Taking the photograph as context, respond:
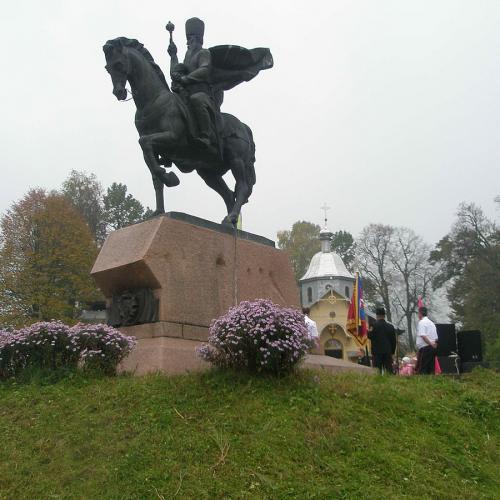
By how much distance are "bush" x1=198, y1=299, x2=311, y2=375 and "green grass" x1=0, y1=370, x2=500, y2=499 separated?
0.69 ft

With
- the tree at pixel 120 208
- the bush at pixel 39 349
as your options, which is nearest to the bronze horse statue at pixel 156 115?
the bush at pixel 39 349

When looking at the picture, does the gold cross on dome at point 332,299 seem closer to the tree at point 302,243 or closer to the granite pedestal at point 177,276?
the tree at point 302,243

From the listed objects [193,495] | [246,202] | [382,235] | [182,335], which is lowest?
[193,495]

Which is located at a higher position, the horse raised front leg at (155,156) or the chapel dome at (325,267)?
the chapel dome at (325,267)

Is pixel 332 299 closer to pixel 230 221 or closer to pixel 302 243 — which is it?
pixel 302 243

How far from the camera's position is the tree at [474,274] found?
3434 centimetres

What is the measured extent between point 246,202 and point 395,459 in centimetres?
619

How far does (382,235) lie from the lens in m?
48.8

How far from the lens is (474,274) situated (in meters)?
36.2

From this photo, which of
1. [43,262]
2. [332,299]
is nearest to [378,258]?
[332,299]

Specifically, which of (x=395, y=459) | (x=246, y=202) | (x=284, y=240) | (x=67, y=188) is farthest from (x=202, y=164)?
(x=284, y=240)

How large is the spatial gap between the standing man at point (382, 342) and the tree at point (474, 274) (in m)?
20.4

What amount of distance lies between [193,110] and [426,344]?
17.7 feet

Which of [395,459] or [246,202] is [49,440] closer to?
[395,459]
